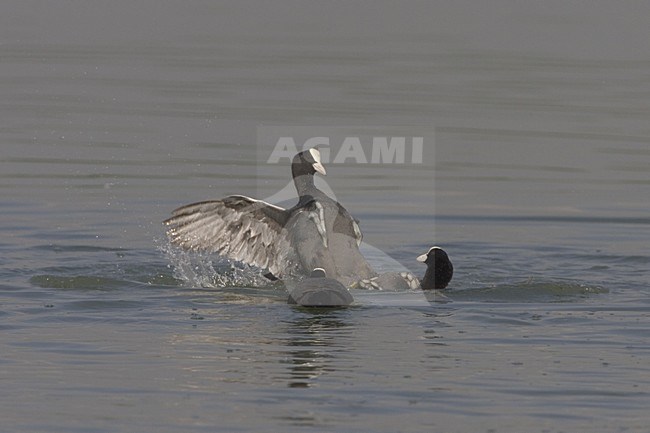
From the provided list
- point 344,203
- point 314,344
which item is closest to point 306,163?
point 314,344

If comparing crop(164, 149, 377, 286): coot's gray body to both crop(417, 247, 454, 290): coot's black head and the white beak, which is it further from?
crop(417, 247, 454, 290): coot's black head

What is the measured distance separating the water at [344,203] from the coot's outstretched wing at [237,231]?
0.74 feet

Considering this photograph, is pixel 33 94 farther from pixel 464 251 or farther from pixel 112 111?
pixel 464 251

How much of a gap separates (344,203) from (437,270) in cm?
356

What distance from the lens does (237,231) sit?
11578 mm

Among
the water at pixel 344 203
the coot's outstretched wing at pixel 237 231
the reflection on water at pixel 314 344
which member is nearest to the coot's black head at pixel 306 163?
Answer: the coot's outstretched wing at pixel 237 231

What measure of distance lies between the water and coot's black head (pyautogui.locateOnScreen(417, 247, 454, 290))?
1.06 ft

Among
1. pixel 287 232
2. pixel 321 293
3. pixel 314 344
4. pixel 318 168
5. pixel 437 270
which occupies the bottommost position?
pixel 314 344

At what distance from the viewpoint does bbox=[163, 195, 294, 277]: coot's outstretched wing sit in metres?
11.3

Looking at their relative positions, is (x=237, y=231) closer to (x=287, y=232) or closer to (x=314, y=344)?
(x=287, y=232)

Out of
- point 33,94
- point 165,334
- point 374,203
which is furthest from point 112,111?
point 165,334

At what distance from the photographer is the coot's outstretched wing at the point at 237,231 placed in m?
11.3

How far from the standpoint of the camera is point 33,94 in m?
18.9

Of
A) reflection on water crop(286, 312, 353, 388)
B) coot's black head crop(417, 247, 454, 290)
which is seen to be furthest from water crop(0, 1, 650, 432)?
coot's black head crop(417, 247, 454, 290)
